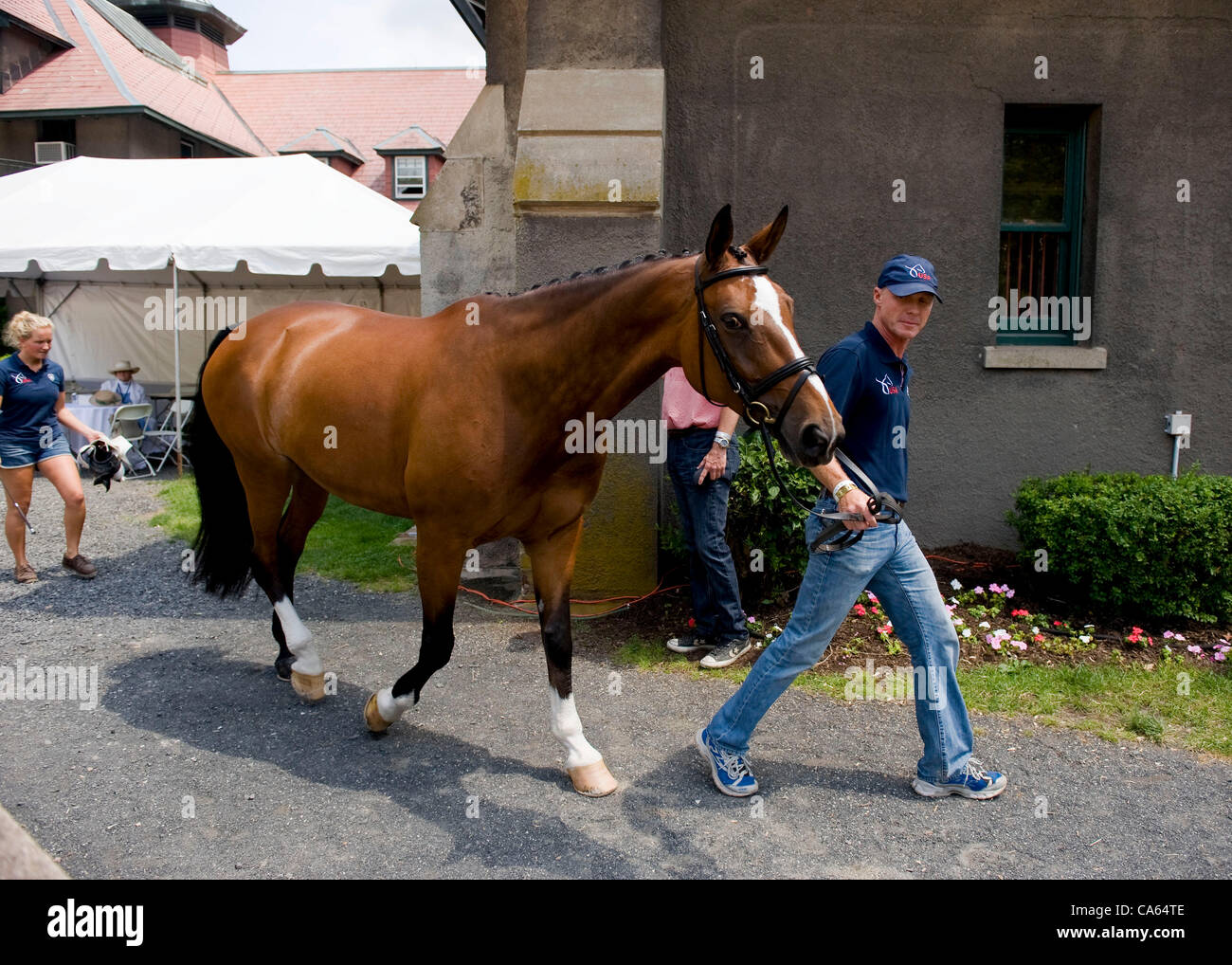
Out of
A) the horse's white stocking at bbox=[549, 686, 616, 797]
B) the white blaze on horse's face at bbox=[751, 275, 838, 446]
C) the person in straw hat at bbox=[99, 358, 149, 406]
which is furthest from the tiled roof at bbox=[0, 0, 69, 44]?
the white blaze on horse's face at bbox=[751, 275, 838, 446]

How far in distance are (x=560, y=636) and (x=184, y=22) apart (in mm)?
43807

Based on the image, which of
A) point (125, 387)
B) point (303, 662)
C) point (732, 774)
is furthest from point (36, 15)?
point (732, 774)

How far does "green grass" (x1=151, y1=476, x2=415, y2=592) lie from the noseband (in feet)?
14.0

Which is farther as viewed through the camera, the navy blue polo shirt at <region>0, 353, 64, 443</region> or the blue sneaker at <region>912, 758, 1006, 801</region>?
the navy blue polo shirt at <region>0, 353, 64, 443</region>

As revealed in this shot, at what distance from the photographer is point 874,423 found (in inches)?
131

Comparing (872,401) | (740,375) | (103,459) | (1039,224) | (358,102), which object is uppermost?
(358,102)

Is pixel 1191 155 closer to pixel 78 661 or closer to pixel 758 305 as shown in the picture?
pixel 758 305

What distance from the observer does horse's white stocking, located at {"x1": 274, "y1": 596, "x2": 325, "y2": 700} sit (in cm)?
448

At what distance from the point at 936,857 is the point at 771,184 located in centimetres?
480

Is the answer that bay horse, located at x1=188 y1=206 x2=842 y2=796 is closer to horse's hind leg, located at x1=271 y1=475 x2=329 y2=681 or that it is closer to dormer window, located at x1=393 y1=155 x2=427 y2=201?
horse's hind leg, located at x1=271 y1=475 x2=329 y2=681

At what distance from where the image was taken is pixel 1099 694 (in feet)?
15.3

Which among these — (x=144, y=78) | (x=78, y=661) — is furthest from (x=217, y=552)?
(x=144, y=78)

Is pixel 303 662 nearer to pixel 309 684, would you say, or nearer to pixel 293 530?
pixel 309 684

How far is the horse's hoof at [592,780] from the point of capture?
361 centimetres
